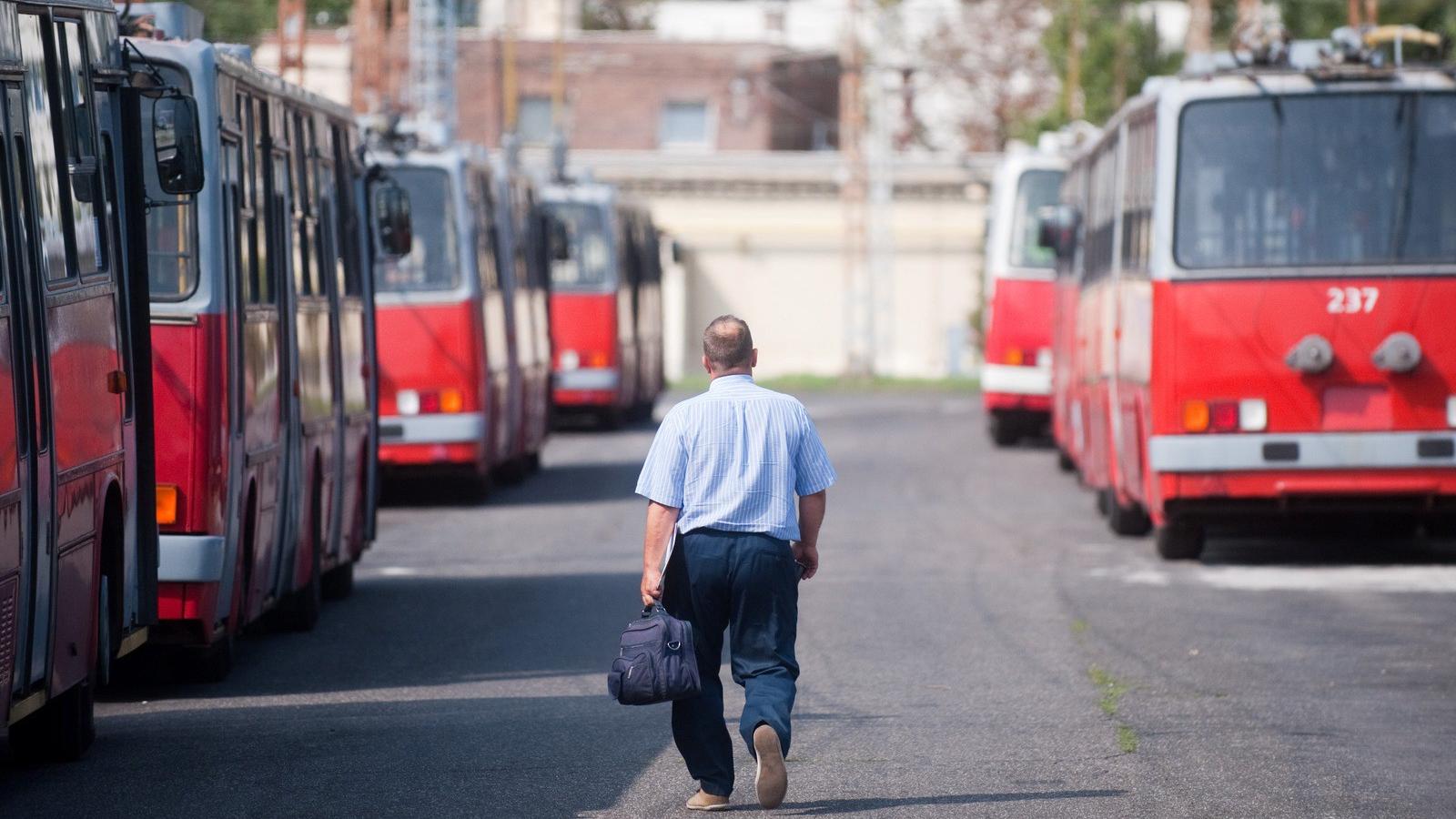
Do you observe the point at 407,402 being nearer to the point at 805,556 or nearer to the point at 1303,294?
the point at 1303,294

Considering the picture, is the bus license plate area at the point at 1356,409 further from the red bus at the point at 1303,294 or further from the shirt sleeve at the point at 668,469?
the shirt sleeve at the point at 668,469

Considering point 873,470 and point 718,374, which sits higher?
point 718,374

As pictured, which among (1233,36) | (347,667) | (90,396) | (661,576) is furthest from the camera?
(1233,36)

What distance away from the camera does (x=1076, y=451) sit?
2362 cm

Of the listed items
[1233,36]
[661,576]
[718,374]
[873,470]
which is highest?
[1233,36]

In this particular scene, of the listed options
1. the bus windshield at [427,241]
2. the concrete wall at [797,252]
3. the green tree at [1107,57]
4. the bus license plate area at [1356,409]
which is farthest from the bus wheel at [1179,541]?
the concrete wall at [797,252]

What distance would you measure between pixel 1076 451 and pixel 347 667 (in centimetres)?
1228

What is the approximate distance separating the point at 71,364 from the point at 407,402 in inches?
503

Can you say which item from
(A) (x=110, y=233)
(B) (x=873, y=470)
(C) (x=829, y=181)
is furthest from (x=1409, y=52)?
(A) (x=110, y=233)

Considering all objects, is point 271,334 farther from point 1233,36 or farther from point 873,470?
point 873,470

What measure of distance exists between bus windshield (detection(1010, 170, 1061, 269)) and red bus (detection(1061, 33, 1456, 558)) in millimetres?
13331

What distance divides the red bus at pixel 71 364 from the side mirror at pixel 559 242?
65.1 ft

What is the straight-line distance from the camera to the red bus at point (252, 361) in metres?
11.0

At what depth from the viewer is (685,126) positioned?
72000 mm
